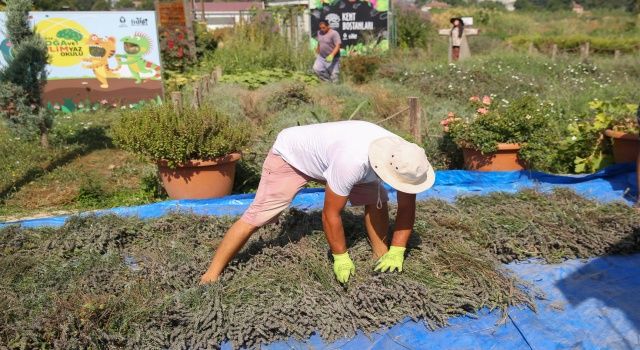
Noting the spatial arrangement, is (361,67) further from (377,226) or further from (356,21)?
(377,226)

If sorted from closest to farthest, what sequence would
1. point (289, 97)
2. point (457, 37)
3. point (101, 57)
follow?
1. point (289, 97)
2. point (101, 57)
3. point (457, 37)

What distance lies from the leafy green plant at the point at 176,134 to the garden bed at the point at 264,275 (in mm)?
705

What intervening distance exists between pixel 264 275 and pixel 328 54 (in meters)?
7.86

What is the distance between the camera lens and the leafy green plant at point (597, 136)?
18.5 ft

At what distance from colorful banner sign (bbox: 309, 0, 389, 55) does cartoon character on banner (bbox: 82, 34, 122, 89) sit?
6014 millimetres

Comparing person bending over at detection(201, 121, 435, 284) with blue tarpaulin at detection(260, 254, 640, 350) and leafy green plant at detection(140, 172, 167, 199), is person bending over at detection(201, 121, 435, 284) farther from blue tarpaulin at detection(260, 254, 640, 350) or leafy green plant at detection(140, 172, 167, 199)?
leafy green plant at detection(140, 172, 167, 199)

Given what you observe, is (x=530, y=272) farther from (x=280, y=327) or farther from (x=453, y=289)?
(x=280, y=327)

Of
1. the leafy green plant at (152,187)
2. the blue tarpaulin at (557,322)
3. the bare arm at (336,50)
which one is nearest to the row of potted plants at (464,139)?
the leafy green plant at (152,187)

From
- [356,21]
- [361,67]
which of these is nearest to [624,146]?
[361,67]

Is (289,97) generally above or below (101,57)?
below

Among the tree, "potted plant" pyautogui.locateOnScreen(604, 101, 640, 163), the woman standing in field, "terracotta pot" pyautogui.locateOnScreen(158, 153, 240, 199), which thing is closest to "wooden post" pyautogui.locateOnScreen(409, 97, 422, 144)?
"potted plant" pyautogui.locateOnScreen(604, 101, 640, 163)

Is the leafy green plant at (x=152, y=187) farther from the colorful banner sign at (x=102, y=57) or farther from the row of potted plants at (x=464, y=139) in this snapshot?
the colorful banner sign at (x=102, y=57)

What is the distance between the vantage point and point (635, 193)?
5035 millimetres

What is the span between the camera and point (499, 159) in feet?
18.5
